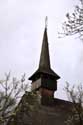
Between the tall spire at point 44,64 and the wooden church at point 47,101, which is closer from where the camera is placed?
the wooden church at point 47,101

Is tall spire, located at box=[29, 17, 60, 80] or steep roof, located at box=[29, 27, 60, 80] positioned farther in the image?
steep roof, located at box=[29, 27, 60, 80]

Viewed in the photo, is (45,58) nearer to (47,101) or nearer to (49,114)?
(47,101)

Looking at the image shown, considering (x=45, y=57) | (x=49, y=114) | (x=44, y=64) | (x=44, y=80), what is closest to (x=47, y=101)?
(x=49, y=114)

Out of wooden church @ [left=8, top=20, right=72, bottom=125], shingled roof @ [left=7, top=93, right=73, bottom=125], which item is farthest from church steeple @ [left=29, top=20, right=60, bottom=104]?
shingled roof @ [left=7, top=93, right=73, bottom=125]

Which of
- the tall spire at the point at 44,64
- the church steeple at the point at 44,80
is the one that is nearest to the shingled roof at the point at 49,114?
the church steeple at the point at 44,80

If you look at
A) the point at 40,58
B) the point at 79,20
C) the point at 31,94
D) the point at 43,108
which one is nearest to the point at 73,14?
the point at 79,20

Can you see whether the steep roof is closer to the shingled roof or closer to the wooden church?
the wooden church

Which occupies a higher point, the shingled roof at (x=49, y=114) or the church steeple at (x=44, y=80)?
the church steeple at (x=44, y=80)

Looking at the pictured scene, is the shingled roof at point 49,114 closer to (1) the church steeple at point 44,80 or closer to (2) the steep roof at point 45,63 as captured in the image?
(1) the church steeple at point 44,80

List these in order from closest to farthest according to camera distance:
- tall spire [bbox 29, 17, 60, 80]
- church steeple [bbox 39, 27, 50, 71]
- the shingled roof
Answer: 1. the shingled roof
2. tall spire [bbox 29, 17, 60, 80]
3. church steeple [bbox 39, 27, 50, 71]

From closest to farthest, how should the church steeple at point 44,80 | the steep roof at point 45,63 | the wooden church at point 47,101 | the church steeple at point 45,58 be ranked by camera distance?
the wooden church at point 47,101, the church steeple at point 44,80, the steep roof at point 45,63, the church steeple at point 45,58

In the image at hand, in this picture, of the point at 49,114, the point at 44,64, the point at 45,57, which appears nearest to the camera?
the point at 49,114

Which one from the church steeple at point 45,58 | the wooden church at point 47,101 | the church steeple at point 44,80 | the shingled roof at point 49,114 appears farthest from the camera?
the church steeple at point 45,58

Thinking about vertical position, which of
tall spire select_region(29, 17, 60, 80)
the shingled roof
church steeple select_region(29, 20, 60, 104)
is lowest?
the shingled roof
